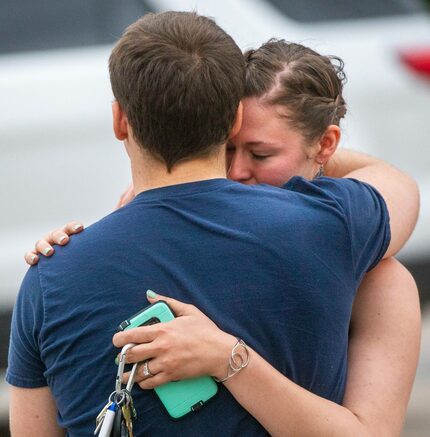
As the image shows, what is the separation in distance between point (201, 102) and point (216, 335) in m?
0.40

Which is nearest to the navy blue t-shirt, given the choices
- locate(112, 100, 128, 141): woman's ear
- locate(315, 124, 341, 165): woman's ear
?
locate(112, 100, 128, 141): woman's ear

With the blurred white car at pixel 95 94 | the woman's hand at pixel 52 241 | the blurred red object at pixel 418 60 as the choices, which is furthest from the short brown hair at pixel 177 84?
the blurred red object at pixel 418 60

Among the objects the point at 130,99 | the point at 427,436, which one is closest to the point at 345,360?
the point at 130,99

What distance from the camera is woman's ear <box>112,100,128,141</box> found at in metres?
1.92

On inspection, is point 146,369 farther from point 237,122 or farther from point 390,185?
point 390,185

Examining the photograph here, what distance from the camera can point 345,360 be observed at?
2.04m

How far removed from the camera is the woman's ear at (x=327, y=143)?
224 cm

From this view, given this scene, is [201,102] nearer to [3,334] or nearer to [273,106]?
[273,106]

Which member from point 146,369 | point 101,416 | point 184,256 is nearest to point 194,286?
point 184,256

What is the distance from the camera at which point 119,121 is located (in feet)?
6.33

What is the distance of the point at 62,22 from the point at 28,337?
2322 mm

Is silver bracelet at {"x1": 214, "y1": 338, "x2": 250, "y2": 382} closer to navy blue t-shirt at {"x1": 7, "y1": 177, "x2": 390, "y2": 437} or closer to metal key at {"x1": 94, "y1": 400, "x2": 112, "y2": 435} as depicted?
navy blue t-shirt at {"x1": 7, "y1": 177, "x2": 390, "y2": 437}

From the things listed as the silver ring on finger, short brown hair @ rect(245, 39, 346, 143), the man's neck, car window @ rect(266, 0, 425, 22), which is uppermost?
short brown hair @ rect(245, 39, 346, 143)

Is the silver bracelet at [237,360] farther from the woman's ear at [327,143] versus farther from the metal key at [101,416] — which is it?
the woman's ear at [327,143]
